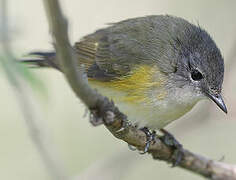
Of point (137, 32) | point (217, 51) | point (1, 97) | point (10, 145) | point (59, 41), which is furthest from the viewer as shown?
point (1, 97)

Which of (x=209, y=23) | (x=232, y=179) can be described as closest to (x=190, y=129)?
(x=232, y=179)

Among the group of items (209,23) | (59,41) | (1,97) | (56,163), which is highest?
(59,41)

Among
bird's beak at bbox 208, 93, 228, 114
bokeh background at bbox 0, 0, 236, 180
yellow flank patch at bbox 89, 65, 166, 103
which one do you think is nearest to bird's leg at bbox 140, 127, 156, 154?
yellow flank patch at bbox 89, 65, 166, 103

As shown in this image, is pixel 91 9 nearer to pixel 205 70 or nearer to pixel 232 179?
pixel 205 70

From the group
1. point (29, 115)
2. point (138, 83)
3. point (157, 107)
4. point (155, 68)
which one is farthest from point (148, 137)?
point (29, 115)

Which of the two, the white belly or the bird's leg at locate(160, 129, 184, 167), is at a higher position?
the white belly

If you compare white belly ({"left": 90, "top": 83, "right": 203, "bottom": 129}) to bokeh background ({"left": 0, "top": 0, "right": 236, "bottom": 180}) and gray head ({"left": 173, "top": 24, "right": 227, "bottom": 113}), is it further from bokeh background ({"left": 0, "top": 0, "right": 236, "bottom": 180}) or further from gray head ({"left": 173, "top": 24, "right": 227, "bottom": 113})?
bokeh background ({"left": 0, "top": 0, "right": 236, "bottom": 180})

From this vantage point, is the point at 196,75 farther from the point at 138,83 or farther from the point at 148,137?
the point at 148,137

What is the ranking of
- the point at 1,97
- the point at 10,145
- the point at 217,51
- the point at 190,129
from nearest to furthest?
the point at 217,51 < the point at 190,129 < the point at 10,145 < the point at 1,97
